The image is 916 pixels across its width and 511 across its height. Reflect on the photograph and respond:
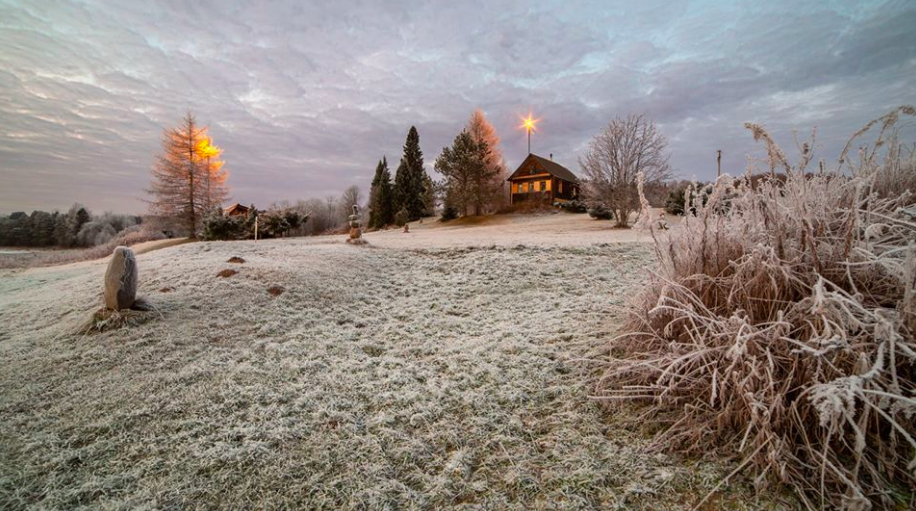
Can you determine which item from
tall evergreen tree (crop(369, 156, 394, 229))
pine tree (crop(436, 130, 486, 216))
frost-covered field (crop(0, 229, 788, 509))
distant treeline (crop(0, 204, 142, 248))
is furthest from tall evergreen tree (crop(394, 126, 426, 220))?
frost-covered field (crop(0, 229, 788, 509))

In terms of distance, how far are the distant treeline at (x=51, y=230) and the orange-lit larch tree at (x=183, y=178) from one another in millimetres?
8240

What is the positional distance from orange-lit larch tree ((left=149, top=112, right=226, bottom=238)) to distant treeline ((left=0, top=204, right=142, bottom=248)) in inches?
324

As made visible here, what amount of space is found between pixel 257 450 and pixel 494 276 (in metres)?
4.66

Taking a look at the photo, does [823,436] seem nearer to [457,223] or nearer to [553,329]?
[553,329]

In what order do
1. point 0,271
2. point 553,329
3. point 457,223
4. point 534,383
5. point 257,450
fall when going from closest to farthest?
1. point 257,450
2. point 534,383
3. point 553,329
4. point 0,271
5. point 457,223

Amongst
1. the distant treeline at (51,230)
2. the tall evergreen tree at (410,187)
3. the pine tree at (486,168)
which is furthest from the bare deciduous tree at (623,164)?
the distant treeline at (51,230)

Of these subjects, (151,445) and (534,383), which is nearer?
(151,445)

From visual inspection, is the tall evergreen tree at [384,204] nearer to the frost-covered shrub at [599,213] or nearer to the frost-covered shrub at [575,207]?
the frost-covered shrub at [575,207]

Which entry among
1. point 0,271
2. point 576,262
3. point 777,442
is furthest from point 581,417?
point 0,271

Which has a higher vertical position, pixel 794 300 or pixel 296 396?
pixel 794 300

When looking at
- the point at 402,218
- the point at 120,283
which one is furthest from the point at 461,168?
the point at 120,283

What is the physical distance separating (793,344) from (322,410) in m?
2.97

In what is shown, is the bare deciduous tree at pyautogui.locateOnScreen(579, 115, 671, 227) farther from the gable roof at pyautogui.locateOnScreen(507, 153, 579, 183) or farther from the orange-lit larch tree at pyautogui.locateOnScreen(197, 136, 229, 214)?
the orange-lit larch tree at pyautogui.locateOnScreen(197, 136, 229, 214)

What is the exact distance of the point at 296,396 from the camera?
2.91m
